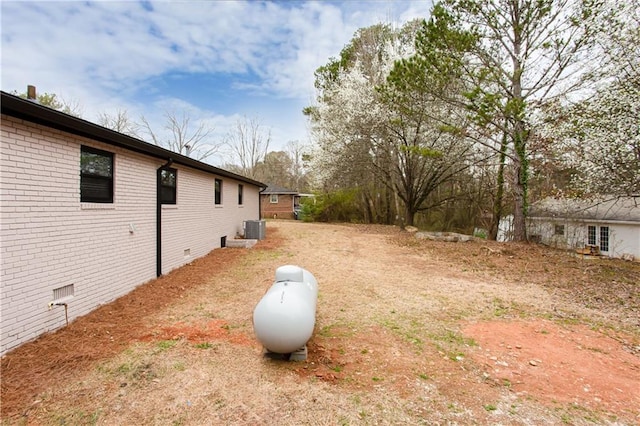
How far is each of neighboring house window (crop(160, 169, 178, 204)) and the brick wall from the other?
21.1 inches

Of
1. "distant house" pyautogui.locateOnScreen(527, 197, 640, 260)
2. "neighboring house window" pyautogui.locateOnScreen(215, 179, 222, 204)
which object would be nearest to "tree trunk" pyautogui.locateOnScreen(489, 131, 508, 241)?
"distant house" pyautogui.locateOnScreen(527, 197, 640, 260)

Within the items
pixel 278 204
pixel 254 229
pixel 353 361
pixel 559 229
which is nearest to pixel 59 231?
pixel 353 361

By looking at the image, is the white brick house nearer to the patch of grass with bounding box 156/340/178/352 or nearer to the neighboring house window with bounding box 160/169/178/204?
the neighboring house window with bounding box 160/169/178/204

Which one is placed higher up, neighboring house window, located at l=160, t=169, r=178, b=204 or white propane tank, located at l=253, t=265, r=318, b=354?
neighboring house window, located at l=160, t=169, r=178, b=204

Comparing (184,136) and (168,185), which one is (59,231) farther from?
(184,136)

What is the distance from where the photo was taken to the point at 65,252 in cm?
407

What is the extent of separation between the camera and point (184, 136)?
2708 cm

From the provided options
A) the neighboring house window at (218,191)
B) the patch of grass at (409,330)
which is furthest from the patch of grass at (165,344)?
the neighboring house window at (218,191)

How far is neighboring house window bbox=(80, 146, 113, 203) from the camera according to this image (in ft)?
14.9

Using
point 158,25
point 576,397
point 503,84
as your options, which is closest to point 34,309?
point 576,397

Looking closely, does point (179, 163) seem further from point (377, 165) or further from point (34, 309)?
point (377, 165)

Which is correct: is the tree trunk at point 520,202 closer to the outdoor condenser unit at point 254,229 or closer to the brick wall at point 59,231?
the outdoor condenser unit at point 254,229

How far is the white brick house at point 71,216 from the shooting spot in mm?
3371

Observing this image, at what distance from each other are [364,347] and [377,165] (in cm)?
1509
